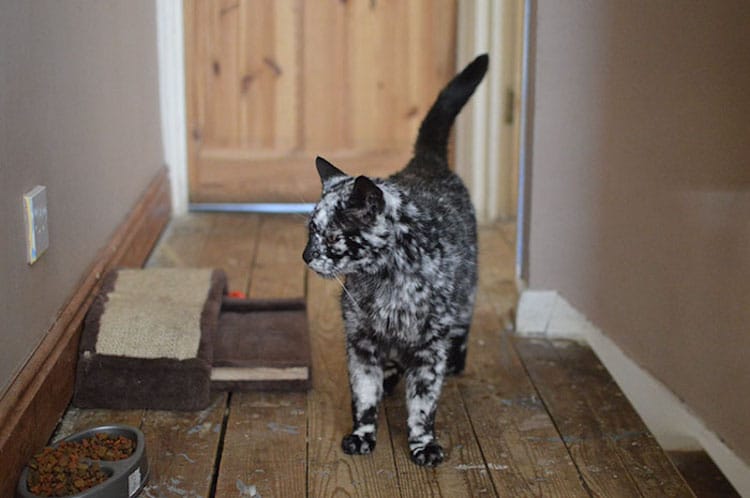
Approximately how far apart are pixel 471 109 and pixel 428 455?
205 centimetres

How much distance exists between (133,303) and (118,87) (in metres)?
0.86

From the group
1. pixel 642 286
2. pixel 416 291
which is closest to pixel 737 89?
pixel 642 286

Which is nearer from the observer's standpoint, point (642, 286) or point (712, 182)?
point (712, 182)

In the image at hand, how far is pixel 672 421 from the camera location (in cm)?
227

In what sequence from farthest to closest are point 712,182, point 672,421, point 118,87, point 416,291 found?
point 118,87 < point 672,421 < point 712,182 < point 416,291

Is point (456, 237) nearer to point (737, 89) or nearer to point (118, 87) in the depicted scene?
point (737, 89)

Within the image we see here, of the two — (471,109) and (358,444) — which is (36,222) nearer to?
(358,444)

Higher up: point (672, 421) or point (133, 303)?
point (133, 303)

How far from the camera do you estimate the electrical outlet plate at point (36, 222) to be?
189cm

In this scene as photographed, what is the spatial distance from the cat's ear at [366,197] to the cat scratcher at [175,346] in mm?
659

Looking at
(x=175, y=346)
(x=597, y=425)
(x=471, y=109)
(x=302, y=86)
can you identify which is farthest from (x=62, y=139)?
(x=471, y=109)

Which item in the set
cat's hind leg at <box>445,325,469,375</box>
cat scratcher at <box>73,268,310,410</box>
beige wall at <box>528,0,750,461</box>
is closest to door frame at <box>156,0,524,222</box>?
beige wall at <box>528,0,750,461</box>

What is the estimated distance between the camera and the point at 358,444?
6.56ft

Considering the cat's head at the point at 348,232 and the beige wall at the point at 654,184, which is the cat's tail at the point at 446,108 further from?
the cat's head at the point at 348,232
